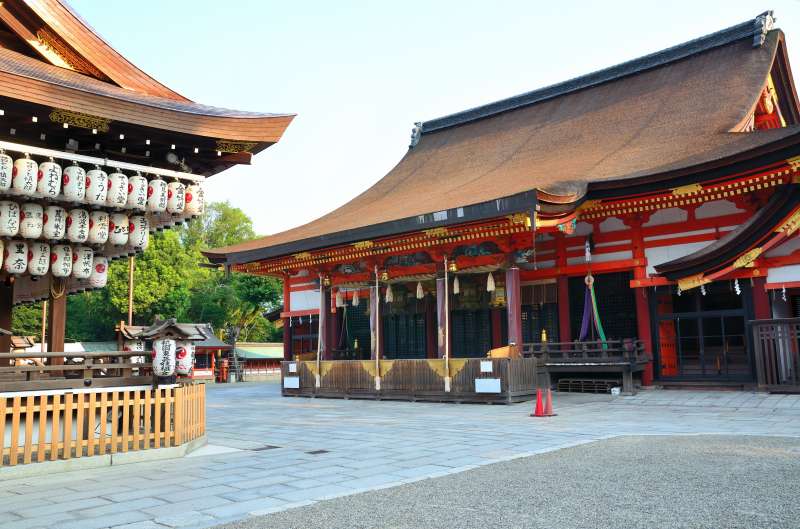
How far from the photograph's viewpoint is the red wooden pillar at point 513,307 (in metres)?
15.5

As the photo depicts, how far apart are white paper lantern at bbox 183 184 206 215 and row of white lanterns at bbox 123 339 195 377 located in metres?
2.17

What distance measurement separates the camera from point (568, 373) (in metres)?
16.1

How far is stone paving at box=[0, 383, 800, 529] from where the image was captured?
5.20 meters

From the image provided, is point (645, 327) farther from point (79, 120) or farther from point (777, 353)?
point (79, 120)

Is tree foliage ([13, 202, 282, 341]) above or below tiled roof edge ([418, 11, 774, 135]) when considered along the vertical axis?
below

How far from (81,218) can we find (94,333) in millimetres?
35295

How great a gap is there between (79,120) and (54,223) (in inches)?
58.0

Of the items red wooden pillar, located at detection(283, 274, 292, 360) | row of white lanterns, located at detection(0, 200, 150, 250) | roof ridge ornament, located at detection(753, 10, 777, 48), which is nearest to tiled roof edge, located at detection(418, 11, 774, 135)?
roof ridge ornament, located at detection(753, 10, 777, 48)

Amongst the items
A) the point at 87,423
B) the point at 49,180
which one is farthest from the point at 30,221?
the point at 87,423

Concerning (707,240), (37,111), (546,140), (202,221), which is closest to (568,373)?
(707,240)

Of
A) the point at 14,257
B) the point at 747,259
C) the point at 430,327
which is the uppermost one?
the point at 747,259

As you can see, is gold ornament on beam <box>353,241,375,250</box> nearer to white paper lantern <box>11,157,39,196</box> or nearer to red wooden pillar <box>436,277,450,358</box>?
red wooden pillar <box>436,277,450,358</box>

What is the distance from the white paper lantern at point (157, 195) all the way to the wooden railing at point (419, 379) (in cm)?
828

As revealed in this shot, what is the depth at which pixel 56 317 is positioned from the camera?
9.23 meters
